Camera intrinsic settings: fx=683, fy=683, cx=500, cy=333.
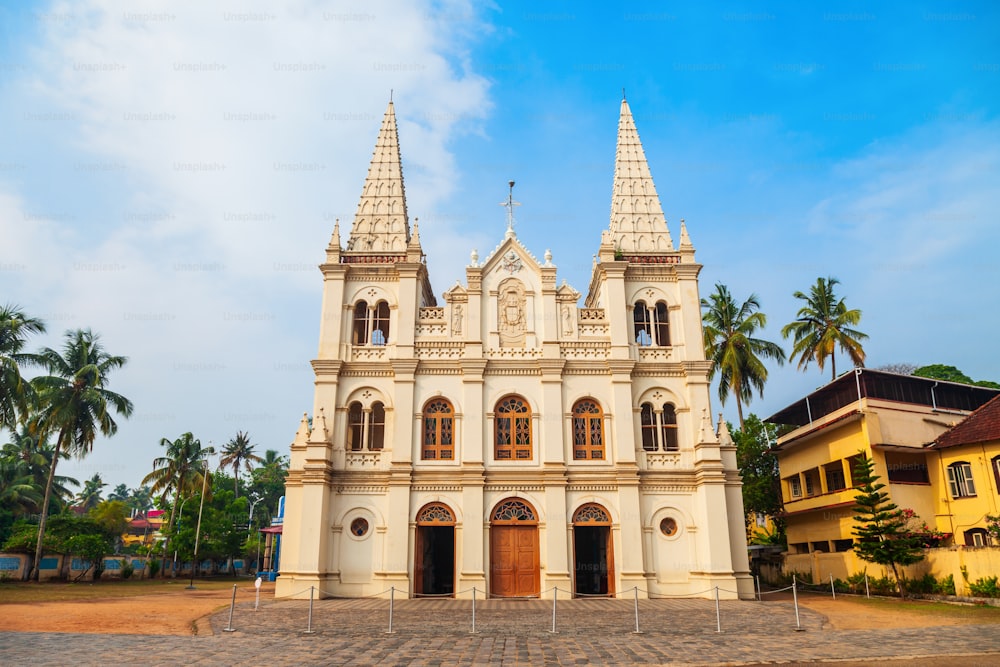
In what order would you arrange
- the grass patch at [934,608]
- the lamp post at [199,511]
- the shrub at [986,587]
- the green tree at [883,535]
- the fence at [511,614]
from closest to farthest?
the fence at [511,614]
the grass patch at [934,608]
the shrub at [986,587]
the green tree at [883,535]
the lamp post at [199,511]

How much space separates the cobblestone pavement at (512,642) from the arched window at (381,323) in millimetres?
11682

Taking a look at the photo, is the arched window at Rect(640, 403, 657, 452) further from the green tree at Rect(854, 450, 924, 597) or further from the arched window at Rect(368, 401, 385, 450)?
the arched window at Rect(368, 401, 385, 450)

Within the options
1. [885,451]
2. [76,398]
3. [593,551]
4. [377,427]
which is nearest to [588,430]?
[593,551]

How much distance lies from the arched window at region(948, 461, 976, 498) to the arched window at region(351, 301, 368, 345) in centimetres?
2237

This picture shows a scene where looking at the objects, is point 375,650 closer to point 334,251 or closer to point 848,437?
point 334,251

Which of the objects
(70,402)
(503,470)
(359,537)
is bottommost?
(359,537)

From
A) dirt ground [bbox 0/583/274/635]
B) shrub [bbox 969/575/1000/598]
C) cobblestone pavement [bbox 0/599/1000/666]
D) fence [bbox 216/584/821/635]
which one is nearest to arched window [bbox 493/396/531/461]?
fence [bbox 216/584/821/635]

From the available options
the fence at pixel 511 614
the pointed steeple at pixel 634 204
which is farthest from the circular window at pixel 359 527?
the pointed steeple at pixel 634 204

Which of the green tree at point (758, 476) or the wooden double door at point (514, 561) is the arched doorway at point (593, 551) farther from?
the green tree at point (758, 476)

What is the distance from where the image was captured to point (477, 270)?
89.0 ft

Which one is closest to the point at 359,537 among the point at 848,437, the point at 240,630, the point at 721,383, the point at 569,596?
the point at 569,596

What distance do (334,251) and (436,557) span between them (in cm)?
1345

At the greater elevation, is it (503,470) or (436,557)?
(503,470)

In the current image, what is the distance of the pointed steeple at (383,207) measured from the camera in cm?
2838
